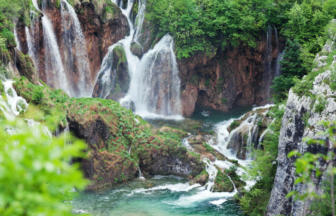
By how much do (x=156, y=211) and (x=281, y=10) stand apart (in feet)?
78.9

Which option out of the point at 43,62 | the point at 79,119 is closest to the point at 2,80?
the point at 79,119

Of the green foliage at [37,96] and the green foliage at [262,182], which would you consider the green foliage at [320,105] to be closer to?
the green foliage at [262,182]

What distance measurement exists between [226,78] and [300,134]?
842 inches

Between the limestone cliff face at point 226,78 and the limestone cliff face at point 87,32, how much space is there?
856 cm

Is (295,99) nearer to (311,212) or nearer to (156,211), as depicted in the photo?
(311,212)

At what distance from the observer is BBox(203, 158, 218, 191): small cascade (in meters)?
19.7

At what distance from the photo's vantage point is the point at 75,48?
98.7ft

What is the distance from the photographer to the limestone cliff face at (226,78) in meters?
32.5

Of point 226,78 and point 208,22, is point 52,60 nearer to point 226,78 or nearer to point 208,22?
point 208,22

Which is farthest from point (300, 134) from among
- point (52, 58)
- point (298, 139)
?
point (52, 58)

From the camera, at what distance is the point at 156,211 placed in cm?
1684

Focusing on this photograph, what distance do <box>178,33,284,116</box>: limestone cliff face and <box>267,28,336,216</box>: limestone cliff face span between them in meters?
17.7

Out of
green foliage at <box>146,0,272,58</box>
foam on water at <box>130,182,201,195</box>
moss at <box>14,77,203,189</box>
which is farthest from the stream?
green foliage at <box>146,0,272,58</box>

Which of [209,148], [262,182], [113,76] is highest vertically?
[113,76]
